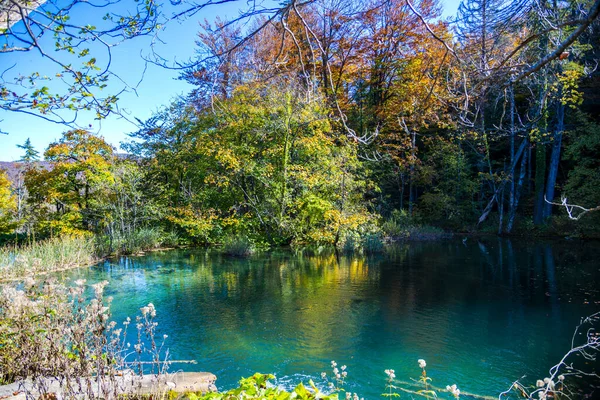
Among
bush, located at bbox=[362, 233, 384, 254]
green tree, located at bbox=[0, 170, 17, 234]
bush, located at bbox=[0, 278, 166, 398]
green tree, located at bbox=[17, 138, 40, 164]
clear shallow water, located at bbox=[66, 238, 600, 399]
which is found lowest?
clear shallow water, located at bbox=[66, 238, 600, 399]

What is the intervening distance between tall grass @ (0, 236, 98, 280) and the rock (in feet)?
20.2

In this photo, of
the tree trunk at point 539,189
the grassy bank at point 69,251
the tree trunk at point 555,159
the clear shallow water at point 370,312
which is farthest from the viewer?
the tree trunk at point 539,189

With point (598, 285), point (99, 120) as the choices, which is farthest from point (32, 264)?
point (598, 285)

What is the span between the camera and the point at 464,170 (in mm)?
17547

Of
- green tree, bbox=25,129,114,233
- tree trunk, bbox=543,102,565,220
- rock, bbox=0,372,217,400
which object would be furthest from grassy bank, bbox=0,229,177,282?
tree trunk, bbox=543,102,565,220

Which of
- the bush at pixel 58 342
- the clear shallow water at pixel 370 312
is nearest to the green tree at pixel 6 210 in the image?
→ the clear shallow water at pixel 370 312

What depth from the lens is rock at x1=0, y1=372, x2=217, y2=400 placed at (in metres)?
2.11

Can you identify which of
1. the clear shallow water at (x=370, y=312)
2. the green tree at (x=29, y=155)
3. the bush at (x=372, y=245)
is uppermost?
the green tree at (x=29, y=155)

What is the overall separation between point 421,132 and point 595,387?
1610cm

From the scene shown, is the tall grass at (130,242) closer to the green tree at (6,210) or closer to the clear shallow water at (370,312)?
the clear shallow water at (370,312)

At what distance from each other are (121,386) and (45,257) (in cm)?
872

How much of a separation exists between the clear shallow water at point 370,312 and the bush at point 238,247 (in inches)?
46.1

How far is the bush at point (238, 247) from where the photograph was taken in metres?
12.2

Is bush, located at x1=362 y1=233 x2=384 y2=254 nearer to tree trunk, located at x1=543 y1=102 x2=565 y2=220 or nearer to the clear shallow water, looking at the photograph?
the clear shallow water
